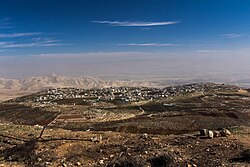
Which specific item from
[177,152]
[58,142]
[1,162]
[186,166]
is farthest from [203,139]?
[1,162]

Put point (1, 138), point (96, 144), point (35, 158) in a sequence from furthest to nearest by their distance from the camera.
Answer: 1. point (1, 138)
2. point (96, 144)
3. point (35, 158)

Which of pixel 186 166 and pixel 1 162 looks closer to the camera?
pixel 186 166

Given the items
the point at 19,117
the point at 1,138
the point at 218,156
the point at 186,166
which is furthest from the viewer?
the point at 19,117

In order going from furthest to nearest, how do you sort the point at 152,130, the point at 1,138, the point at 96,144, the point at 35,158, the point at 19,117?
the point at 19,117 → the point at 152,130 → the point at 1,138 → the point at 96,144 → the point at 35,158

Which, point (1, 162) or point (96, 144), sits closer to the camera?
point (1, 162)

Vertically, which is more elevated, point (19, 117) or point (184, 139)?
point (184, 139)

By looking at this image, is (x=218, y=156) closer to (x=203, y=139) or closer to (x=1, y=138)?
(x=203, y=139)

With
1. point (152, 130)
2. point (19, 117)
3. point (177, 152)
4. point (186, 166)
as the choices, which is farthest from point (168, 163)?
point (19, 117)

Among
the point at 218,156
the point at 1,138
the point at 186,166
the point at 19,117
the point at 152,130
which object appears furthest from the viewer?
the point at 19,117

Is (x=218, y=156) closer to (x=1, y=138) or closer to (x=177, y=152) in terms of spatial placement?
(x=177, y=152)
